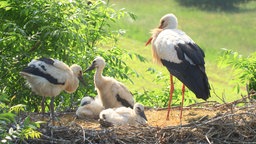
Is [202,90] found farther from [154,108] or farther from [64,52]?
[64,52]

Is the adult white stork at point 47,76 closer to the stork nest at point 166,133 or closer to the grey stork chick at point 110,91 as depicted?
the stork nest at point 166,133

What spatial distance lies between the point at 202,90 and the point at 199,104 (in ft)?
3.36

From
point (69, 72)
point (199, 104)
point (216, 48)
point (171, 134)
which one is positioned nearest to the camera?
point (171, 134)

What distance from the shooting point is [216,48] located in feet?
77.8

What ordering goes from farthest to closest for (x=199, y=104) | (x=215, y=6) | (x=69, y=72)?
1. (x=215, y=6)
2. (x=199, y=104)
3. (x=69, y=72)

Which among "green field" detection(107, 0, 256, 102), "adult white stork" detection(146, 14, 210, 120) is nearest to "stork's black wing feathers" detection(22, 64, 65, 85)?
"adult white stork" detection(146, 14, 210, 120)

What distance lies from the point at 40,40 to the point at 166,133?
2783 mm

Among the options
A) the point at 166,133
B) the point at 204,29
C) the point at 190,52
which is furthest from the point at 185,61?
the point at 204,29

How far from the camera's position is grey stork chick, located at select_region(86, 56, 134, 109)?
9.48m

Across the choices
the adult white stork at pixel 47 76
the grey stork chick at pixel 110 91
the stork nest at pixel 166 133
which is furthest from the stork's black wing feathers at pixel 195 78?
the adult white stork at pixel 47 76

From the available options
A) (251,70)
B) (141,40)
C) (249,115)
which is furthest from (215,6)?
(249,115)

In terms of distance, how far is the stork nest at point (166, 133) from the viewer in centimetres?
788

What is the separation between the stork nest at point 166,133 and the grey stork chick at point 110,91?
1.31m

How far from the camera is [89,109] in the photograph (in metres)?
9.20
